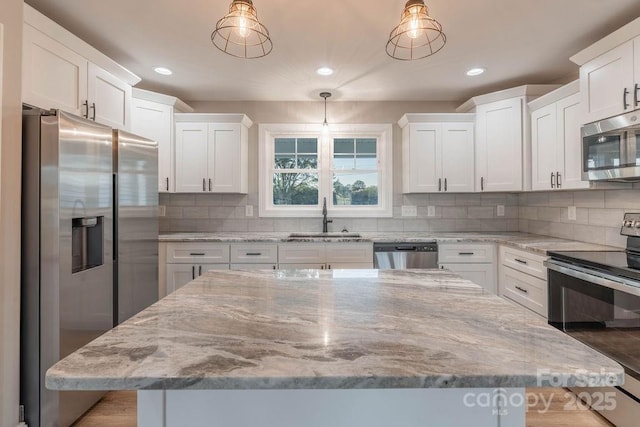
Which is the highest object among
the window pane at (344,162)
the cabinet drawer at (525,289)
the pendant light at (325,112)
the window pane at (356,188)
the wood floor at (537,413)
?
the pendant light at (325,112)

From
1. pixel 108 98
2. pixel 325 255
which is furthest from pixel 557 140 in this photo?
pixel 108 98

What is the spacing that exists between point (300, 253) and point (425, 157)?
1647 mm

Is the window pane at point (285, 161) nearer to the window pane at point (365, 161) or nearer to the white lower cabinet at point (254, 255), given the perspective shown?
the window pane at point (365, 161)

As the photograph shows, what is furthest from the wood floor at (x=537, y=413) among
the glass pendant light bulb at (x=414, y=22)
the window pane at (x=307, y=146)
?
the window pane at (x=307, y=146)

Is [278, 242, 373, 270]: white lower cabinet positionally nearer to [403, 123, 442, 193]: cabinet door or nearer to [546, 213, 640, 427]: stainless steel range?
[403, 123, 442, 193]: cabinet door

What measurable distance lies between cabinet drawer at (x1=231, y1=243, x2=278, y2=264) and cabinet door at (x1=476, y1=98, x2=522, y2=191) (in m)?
2.18

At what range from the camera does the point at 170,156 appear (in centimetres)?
333

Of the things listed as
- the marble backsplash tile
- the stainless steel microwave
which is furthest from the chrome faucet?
the stainless steel microwave

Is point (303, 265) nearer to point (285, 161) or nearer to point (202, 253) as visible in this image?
point (202, 253)

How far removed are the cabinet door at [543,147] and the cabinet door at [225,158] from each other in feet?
9.14

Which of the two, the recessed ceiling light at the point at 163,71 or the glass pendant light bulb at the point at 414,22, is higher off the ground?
the recessed ceiling light at the point at 163,71

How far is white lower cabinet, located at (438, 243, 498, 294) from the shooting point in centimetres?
308

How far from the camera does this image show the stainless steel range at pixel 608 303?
5.42 feet

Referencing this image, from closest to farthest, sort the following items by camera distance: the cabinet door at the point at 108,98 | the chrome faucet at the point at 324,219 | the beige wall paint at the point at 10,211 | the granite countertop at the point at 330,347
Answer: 1. the granite countertop at the point at 330,347
2. the beige wall paint at the point at 10,211
3. the cabinet door at the point at 108,98
4. the chrome faucet at the point at 324,219
